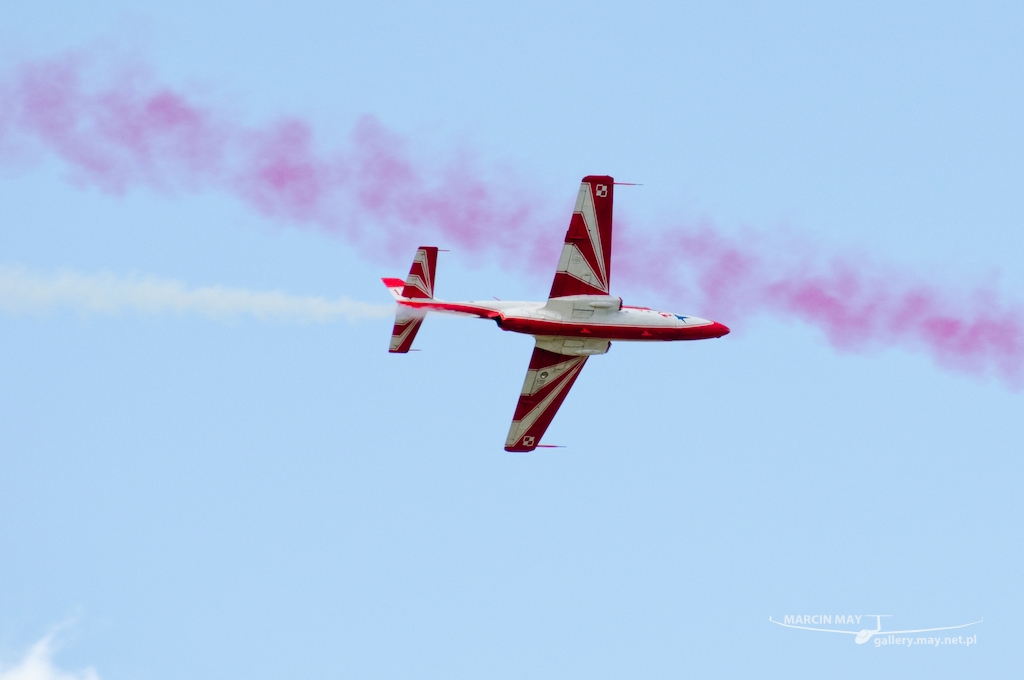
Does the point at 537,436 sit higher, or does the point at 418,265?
the point at 418,265

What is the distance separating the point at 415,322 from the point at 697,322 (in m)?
7.67

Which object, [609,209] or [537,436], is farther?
[537,436]

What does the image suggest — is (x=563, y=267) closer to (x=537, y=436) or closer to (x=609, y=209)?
(x=609, y=209)

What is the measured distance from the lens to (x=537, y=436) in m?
51.5

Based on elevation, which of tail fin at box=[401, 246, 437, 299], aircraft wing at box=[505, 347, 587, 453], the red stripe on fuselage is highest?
tail fin at box=[401, 246, 437, 299]

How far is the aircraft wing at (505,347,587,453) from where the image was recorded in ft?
166

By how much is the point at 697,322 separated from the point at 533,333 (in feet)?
15.1

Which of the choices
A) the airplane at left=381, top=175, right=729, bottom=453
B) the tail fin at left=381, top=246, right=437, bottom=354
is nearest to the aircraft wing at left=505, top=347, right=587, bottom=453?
the airplane at left=381, top=175, right=729, bottom=453

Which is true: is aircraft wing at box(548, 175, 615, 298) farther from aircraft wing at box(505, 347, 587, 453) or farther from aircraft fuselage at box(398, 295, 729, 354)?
aircraft wing at box(505, 347, 587, 453)

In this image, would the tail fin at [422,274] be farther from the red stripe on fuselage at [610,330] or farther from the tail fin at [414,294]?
the red stripe on fuselage at [610,330]

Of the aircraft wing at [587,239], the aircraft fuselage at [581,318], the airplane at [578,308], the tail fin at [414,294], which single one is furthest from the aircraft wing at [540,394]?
the tail fin at [414,294]

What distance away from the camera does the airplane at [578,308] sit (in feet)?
157

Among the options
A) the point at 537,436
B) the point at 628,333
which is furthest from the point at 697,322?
the point at 537,436

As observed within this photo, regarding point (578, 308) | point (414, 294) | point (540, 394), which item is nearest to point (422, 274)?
point (414, 294)
